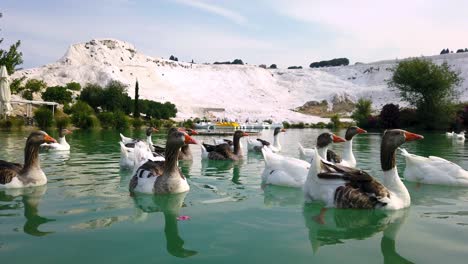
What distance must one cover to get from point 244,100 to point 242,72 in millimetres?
35568

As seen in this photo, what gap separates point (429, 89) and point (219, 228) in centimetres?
5495

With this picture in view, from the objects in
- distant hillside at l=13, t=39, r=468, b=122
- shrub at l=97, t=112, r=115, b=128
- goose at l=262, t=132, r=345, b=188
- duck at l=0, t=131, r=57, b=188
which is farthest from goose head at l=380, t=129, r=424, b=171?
distant hillside at l=13, t=39, r=468, b=122

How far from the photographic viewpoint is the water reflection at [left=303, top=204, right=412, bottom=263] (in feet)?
16.6

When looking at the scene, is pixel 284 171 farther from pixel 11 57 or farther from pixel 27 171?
pixel 11 57

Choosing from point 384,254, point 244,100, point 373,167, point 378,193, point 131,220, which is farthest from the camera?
point 244,100

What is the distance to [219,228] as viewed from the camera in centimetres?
566

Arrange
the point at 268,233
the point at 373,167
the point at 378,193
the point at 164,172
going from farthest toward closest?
1. the point at 373,167
2. the point at 164,172
3. the point at 378,193
4. the point at 268,233

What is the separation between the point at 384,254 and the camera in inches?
186

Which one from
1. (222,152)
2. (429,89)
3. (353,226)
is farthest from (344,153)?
(429,89)

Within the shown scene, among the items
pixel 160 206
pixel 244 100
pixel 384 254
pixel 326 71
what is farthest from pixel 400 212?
pixel 326 71

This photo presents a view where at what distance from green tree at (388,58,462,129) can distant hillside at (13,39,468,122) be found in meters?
33.3

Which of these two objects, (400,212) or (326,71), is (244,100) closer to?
(326,71)

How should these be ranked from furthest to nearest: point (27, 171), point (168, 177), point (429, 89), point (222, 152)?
point (429, 89) < point (222, 152) < point (27, 171) < point (168, 177)

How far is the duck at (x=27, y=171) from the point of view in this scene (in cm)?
813
